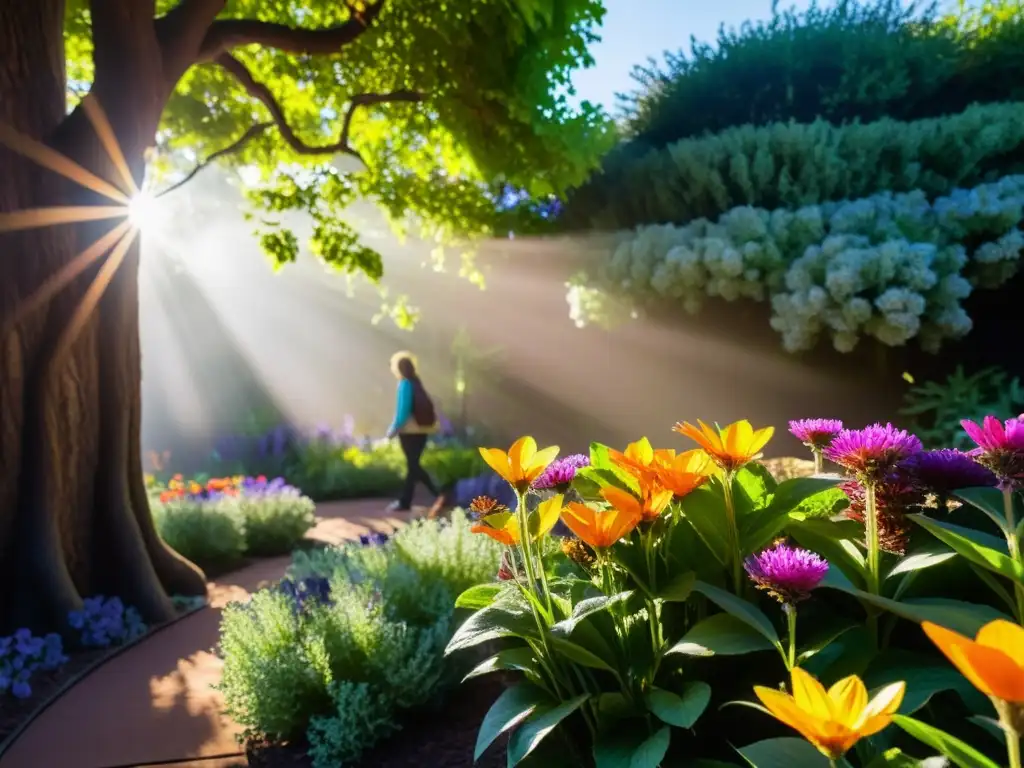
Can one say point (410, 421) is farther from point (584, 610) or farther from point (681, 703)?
point (681, 703)

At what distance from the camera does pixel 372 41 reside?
622cm

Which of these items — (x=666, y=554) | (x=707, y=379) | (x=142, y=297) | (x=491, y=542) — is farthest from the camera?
(x=142, y=297)

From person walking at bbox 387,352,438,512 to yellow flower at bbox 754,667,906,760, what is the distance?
7.91 metres

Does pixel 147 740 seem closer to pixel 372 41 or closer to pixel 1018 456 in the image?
pixel 1018 456

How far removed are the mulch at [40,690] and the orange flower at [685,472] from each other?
3158mm

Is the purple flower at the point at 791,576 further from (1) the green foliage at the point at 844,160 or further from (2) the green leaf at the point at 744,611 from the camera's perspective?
(1) the green foliage at the point at 844,160

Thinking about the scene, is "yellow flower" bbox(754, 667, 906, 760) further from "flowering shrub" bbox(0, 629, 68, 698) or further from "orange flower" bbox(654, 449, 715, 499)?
"flowering shrub" bbox(0, 629, 68, 698)

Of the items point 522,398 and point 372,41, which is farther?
point 522,398

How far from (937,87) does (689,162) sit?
4.33 meters

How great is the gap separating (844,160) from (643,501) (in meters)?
7.70

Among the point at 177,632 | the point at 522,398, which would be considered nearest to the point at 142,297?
the point at 522,398

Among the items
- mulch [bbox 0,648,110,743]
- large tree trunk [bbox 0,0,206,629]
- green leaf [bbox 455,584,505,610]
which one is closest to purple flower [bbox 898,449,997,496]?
green leaf [bbox 455,584,505,610]

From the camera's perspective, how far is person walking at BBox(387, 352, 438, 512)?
8.69m

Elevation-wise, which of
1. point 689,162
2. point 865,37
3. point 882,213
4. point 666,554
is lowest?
point 666,554
